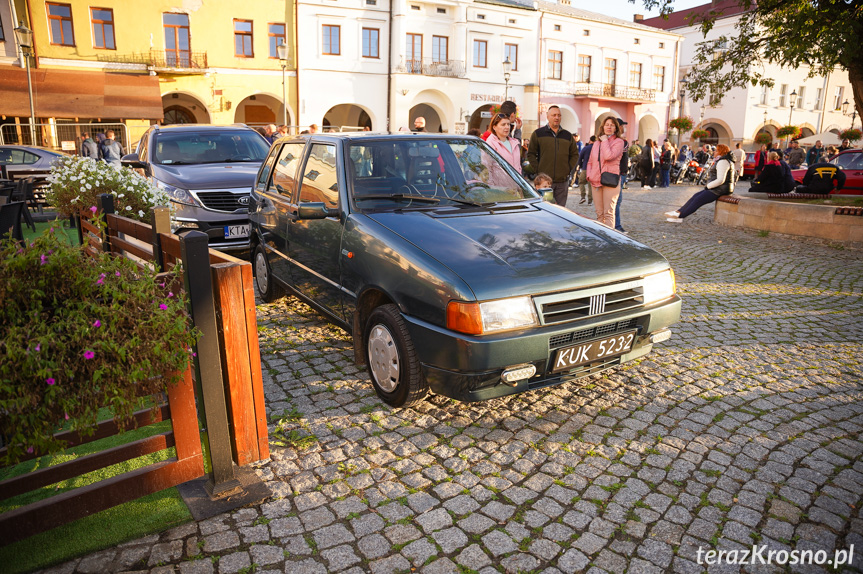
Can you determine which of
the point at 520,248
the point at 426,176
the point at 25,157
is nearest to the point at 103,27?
the point at 25,157

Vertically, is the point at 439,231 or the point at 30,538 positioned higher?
the point at 439,231

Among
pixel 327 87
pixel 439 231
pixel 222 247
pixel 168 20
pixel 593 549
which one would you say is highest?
pixel 168 20

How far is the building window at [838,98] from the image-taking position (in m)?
54.1

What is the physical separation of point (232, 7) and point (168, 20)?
3127 millimetres

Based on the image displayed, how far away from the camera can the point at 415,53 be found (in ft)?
113

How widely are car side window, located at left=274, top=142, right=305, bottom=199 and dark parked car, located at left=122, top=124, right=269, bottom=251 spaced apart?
1434mm

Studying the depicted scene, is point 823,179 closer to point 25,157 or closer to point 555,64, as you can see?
point 25,157

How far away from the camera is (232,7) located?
29.7 m

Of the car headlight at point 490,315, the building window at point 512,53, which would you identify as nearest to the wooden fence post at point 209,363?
the car headlight at point 490,315

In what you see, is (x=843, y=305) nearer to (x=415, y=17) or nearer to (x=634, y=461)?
(x=634, y=461)

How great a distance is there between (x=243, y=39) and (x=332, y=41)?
4.62 metres

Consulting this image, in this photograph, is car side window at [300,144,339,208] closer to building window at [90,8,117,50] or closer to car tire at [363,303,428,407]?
car tire at [363,303,428,407]

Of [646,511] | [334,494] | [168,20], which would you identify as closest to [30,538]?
[334,494]

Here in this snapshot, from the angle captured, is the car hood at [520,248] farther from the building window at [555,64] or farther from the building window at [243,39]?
the building window at [555,64]
